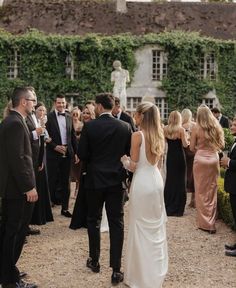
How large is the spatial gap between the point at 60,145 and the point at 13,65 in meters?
22.1

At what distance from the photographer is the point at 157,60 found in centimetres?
3091

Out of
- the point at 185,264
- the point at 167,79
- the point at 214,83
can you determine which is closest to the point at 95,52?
the point at 167,79

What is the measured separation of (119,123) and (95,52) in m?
23.8

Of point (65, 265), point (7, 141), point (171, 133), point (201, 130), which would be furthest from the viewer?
point (171, 133)

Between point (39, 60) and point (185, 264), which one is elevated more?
point (39, 60)

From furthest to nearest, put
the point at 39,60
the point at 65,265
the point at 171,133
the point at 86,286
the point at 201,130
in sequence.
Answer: the point at 39,60, the point at 171,133, the point at 201,130, the point at 65,265, the point at 86,286

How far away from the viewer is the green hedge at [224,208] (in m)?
8.49

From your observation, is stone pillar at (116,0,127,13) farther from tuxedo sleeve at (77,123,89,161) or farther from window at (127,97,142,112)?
tuxedo sleeve at (77,123,89,161)

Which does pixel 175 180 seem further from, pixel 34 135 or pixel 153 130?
pixel 153 130

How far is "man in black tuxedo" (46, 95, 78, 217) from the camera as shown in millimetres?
9273

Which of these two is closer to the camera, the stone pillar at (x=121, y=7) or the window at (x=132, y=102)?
the window at (x=132, y=102)

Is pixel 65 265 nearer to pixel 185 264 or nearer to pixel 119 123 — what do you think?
pixel 185 264

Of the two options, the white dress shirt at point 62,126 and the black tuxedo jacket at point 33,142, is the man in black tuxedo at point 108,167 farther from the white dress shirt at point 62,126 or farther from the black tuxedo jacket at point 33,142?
the white dress shirt at point 62,126

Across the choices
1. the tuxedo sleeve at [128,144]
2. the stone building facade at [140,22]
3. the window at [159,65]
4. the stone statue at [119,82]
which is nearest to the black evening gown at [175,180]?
the tuxedo sleeve at [128,144]
